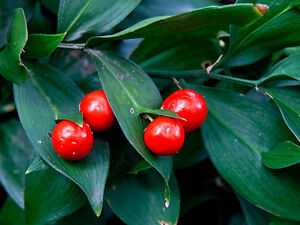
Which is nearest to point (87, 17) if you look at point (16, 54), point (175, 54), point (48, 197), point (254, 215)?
point (16, 54)

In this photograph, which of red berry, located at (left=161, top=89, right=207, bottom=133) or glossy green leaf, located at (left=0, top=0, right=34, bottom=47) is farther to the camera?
glossy green leaf, located at (left=0, top=0, right=34, bottom=47)

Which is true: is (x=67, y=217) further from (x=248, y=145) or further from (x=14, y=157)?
(x=248, y=145)

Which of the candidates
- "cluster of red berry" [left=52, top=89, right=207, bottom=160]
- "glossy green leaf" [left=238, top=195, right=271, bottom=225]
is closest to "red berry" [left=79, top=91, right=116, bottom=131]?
"cluster of red berry" [left=52, top=89, right=207, bottom=160]

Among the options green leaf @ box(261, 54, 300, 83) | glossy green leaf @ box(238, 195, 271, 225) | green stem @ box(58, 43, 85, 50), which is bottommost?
A: glossy green leaf @ box(238, 195, 271, 225)

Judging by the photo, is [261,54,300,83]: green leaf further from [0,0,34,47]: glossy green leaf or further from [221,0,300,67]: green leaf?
[0,0,34,47]: glossy green leaf

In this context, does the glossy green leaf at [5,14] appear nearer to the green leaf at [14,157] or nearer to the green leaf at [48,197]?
the green leaf at [14,157]

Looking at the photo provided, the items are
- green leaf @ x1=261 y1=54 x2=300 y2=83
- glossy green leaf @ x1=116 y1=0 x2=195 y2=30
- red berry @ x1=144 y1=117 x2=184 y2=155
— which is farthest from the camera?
glossy green leaf @ x1=116 y1=0 x2=195 y2=30
